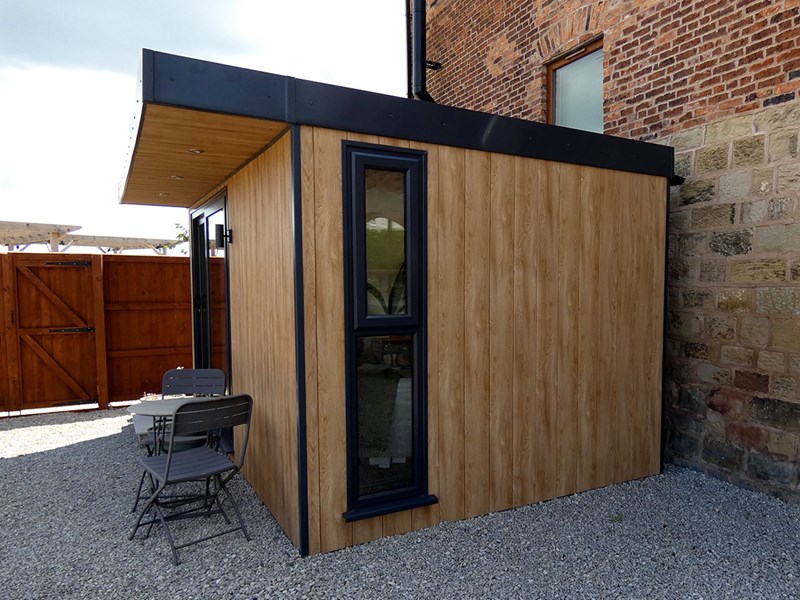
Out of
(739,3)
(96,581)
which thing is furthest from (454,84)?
(96,581)

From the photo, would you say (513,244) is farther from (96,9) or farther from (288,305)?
(96,9)

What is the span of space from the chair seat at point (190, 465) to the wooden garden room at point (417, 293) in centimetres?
35

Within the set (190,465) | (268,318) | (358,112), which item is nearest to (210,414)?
(190,465)

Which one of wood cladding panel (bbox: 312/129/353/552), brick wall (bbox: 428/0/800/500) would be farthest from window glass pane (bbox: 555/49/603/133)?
wood cladding panel (bbox: 312/129/353/552)

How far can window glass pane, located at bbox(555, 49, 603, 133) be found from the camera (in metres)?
5.12

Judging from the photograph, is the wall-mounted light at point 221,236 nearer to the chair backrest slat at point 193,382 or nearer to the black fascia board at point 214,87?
the chair backrest slat at point 193,382

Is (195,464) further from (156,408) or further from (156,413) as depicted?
(156,408)

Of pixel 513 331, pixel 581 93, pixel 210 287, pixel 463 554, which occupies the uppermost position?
pixel 581 93

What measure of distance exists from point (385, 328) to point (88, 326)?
541 centimetres

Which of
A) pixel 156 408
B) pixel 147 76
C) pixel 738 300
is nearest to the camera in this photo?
pixel 147 76

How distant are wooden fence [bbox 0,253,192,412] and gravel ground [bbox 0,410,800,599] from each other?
2.92m

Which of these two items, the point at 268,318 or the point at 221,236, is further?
the point at 221,236

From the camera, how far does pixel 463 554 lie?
2.81 meters

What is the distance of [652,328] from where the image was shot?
156 inches
